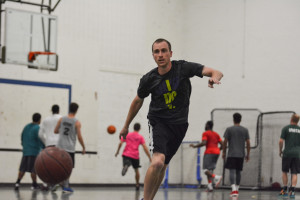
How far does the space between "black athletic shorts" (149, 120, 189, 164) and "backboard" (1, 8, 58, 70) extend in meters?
7.58

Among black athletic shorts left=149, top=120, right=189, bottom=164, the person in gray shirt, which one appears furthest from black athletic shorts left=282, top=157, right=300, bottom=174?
black athletic shorts left=149, top=120, right=189, bottom=164

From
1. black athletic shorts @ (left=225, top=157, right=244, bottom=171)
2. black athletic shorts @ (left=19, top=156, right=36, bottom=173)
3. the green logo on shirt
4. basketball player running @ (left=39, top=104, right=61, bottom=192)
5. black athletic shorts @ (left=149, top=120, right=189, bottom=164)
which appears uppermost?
the green logo on shirt

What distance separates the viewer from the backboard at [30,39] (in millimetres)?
12828

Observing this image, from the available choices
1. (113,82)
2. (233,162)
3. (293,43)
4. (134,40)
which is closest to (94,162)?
(113,82)

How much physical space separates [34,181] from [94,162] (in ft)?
11.4

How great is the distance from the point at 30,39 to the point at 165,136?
8.20 metres

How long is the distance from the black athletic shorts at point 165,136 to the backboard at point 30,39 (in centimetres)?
758

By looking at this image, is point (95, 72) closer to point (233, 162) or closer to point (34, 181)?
point (34, 181)

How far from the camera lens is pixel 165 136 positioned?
5816 mm

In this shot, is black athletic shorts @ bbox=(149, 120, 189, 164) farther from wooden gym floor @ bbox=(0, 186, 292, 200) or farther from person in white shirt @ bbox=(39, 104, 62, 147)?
person in white shirt @ bbox=(39, 104, 62, 147)

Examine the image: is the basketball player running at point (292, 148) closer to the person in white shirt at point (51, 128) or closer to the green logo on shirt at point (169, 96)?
the person in white shirt at point (51, 128)

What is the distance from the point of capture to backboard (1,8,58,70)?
42.1 feet

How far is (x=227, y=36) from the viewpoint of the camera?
18.4 metres

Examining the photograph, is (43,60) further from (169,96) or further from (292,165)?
(169,96)
